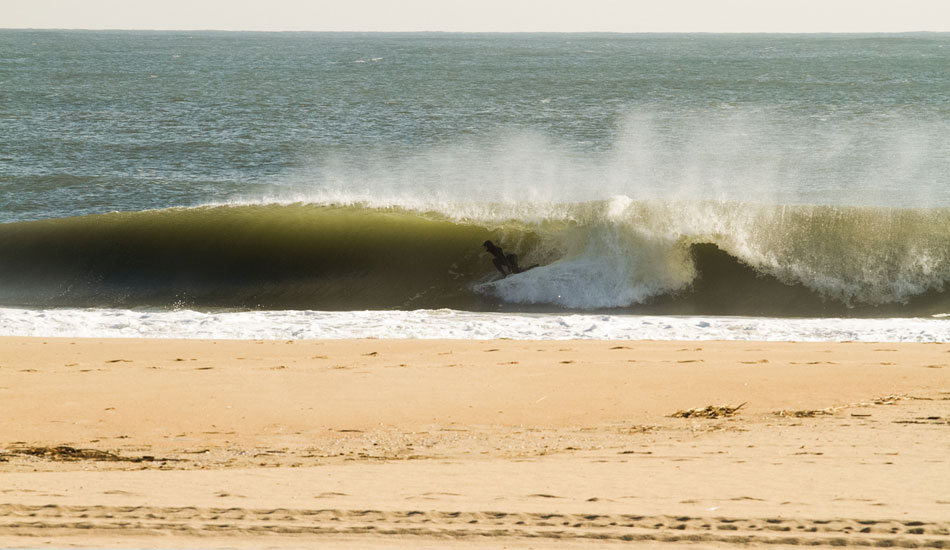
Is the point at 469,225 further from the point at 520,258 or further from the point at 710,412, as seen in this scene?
the point at 710,412

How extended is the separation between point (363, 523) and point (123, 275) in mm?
11353

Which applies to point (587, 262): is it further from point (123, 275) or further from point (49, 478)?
point (49, 478)

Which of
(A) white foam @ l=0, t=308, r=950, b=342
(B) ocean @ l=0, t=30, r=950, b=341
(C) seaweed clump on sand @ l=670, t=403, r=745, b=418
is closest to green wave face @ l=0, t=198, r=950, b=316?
(B) ocean @ l=0, t=30, r=950, b=341

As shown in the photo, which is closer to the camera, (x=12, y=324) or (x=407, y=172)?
(x=12, y=324)

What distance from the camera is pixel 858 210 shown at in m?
16.9

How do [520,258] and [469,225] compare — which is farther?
[469,225]

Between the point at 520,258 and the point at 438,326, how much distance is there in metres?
4.12

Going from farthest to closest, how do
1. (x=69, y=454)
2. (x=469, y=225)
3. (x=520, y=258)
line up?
(x=469, y=225), (x=520, y=258), (x=69, y=454)

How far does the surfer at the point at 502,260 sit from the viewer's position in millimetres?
14836

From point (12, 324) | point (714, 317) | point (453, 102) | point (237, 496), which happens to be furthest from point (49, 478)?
point (453, 102)

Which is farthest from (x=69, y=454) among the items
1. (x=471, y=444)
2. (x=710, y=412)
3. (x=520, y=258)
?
(x=520, y=258)

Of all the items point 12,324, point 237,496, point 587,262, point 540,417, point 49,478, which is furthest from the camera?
point 587,262

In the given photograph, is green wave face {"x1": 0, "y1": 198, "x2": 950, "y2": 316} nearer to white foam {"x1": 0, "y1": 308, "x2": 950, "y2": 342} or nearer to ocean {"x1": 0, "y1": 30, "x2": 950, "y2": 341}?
ocean {"x1": 0, "y1": 30, "x2": 950, "y2": 341}

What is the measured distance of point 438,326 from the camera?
1147cm
